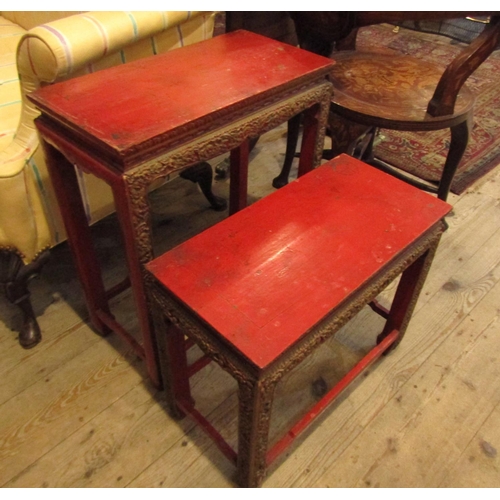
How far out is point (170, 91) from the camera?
96 cm

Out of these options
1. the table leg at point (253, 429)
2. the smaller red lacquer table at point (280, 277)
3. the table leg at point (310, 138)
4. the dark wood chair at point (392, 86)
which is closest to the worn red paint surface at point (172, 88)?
the table leg at point (310, 138)

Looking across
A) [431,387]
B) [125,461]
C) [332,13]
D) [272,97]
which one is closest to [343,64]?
[332,13]

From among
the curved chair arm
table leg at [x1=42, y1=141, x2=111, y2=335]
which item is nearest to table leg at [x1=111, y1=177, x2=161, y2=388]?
table leg at [x1=42, y1=141, x2=111, y2=335]

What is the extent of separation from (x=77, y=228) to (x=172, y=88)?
1.30 ft

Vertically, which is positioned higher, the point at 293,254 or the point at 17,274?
the point at 293,254

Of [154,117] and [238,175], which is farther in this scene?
[238,175]

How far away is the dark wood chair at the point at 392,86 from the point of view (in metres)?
1.29

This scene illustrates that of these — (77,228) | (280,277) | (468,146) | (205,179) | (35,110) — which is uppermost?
(35,110)

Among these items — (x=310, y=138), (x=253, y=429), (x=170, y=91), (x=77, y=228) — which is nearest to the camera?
(x=253, y=429)

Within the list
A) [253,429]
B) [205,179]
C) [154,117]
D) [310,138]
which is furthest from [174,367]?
[205,179]

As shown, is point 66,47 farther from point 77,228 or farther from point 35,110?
point 77,228

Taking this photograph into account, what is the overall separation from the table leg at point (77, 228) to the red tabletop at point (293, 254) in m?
0.32

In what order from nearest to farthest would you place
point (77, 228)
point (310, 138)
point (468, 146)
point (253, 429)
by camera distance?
1. point (253, 429)
2. point (77, 228)
3. point (310, 138)
4. point (468, 146)

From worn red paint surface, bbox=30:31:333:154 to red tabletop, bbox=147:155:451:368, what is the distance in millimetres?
220
